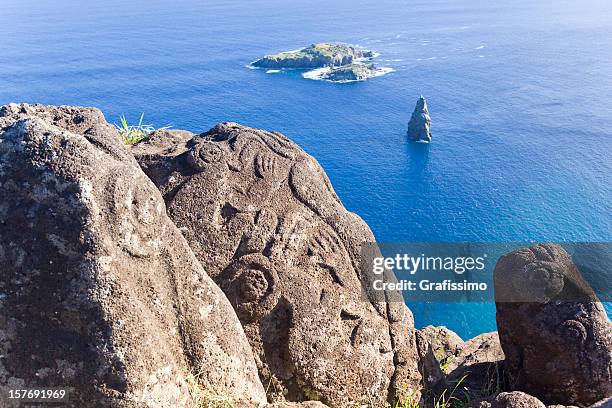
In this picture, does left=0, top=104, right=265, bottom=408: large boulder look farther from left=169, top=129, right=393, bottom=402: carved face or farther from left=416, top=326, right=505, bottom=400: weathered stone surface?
left=416, top=326, right=505, bottom=400: weathered stone surface

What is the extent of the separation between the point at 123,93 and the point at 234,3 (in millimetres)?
129021

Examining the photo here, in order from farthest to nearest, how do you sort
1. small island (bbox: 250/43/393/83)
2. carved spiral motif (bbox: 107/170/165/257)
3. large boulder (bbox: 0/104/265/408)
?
1. small island (bbox: 250/43/393/83)
2. carved spiral motif (bbox: 107/170/165/257)
3. large boulder (bbox: 0/104/265/408)

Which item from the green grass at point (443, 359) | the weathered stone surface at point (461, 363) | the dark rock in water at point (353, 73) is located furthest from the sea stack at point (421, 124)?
the green grass at point (443, 359)

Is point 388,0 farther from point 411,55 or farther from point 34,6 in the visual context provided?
point 34,6

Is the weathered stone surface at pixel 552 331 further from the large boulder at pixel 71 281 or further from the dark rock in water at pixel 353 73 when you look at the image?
the dark rock in water at pixel 353 73

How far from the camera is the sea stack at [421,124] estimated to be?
6469 cm

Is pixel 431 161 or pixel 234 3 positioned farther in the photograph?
pixel 234 3

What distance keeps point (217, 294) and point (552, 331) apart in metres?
5.24

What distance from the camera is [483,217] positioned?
49.1 metres

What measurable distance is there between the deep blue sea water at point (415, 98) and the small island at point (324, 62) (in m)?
4.46

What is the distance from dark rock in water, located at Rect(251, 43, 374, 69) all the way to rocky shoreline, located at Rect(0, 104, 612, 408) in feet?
306

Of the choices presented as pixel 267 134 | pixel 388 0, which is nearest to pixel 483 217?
pixel 267 134

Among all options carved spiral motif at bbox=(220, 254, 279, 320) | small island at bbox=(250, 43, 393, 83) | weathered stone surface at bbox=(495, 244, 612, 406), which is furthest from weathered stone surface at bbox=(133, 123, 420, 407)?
small island at bbox=(250, 43, 393, 83)

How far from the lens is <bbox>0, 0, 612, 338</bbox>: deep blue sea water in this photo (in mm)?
49969
